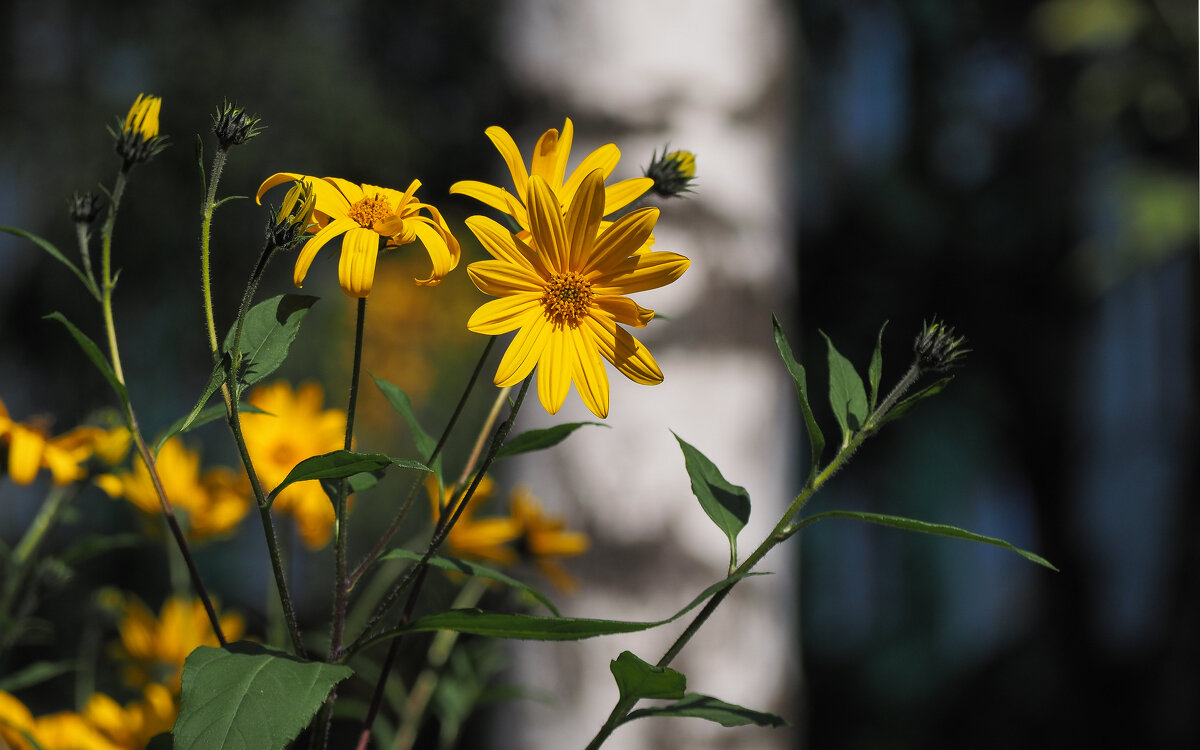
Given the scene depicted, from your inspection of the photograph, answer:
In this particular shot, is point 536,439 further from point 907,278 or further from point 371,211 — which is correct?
point 907,278

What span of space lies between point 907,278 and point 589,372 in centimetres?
356

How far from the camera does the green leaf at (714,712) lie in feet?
0.84

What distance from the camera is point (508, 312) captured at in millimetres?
258

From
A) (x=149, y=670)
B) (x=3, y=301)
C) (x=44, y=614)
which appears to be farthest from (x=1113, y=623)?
(x=3, y=301)

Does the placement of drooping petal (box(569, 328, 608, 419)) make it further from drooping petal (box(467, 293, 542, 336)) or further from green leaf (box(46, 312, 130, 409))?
green leaf (box(46, 312, 130, 409))

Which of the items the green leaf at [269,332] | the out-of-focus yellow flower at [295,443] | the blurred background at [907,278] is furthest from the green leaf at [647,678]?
the blurred background at [907,278]

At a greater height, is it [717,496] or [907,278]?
[907,278]

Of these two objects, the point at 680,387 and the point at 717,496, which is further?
the point at 680,387

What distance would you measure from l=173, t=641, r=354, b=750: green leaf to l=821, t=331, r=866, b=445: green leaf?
0.15 meters

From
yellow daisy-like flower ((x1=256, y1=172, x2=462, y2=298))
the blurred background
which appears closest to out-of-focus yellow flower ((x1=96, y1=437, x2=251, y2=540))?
yellow daisy-like flower ((x1=256, y1=172, x2=462, y2=298))

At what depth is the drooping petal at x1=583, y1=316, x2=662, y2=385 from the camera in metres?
0.25

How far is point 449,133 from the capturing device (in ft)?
11.3

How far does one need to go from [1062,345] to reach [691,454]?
3630 millimetres

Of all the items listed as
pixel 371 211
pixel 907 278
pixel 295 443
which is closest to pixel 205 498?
pixel 295 443
